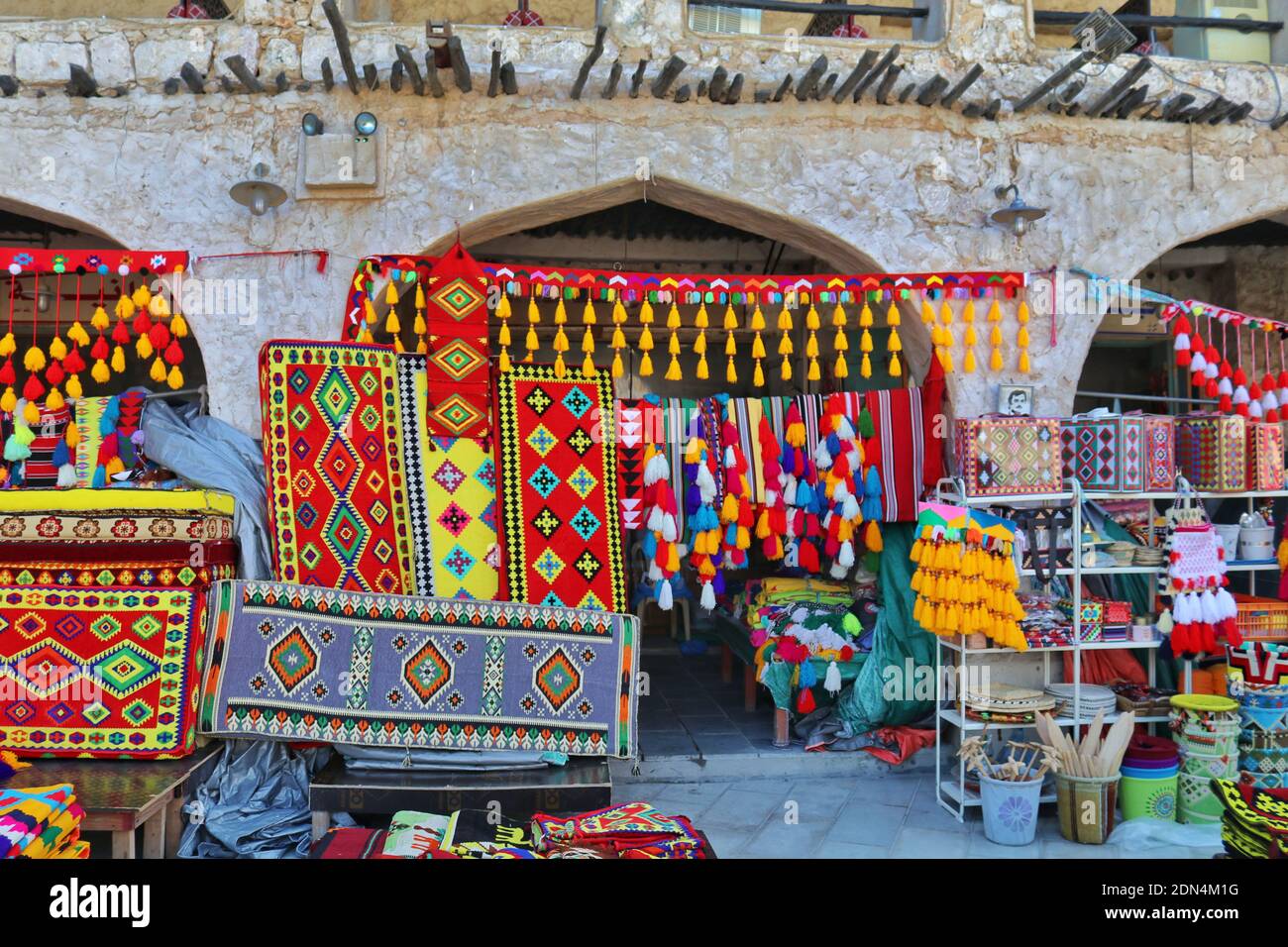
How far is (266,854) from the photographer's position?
176 inches

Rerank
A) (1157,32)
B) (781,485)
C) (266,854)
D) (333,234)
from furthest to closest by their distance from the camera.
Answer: (1157,32) → (781,485) → (333,234) → (266,854)

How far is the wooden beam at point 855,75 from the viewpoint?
5.41 m

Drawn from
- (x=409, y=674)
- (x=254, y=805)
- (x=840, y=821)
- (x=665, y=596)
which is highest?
(x=665, y=596)

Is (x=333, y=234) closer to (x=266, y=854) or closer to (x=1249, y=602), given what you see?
(x=266, y=854)

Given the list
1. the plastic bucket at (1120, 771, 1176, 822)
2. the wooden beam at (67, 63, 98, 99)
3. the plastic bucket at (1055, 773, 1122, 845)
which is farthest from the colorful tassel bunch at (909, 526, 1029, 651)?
the wooden beam at (67, 63, 98, 99)

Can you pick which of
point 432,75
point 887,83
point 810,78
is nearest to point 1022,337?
point 887,83

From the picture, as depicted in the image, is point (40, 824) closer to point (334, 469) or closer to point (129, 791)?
point (129, 791)

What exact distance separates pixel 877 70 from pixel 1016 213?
1.15 meters

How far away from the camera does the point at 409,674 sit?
4.87 meters

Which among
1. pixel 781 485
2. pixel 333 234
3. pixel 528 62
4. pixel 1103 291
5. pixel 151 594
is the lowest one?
pixel 151 594

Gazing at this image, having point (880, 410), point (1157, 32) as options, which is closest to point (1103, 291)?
point (880, 410)

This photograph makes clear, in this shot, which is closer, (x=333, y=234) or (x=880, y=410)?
(x=333, y=234)

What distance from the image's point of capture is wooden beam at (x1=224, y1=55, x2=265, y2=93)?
520 centimetres

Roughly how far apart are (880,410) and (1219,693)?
2490mm
